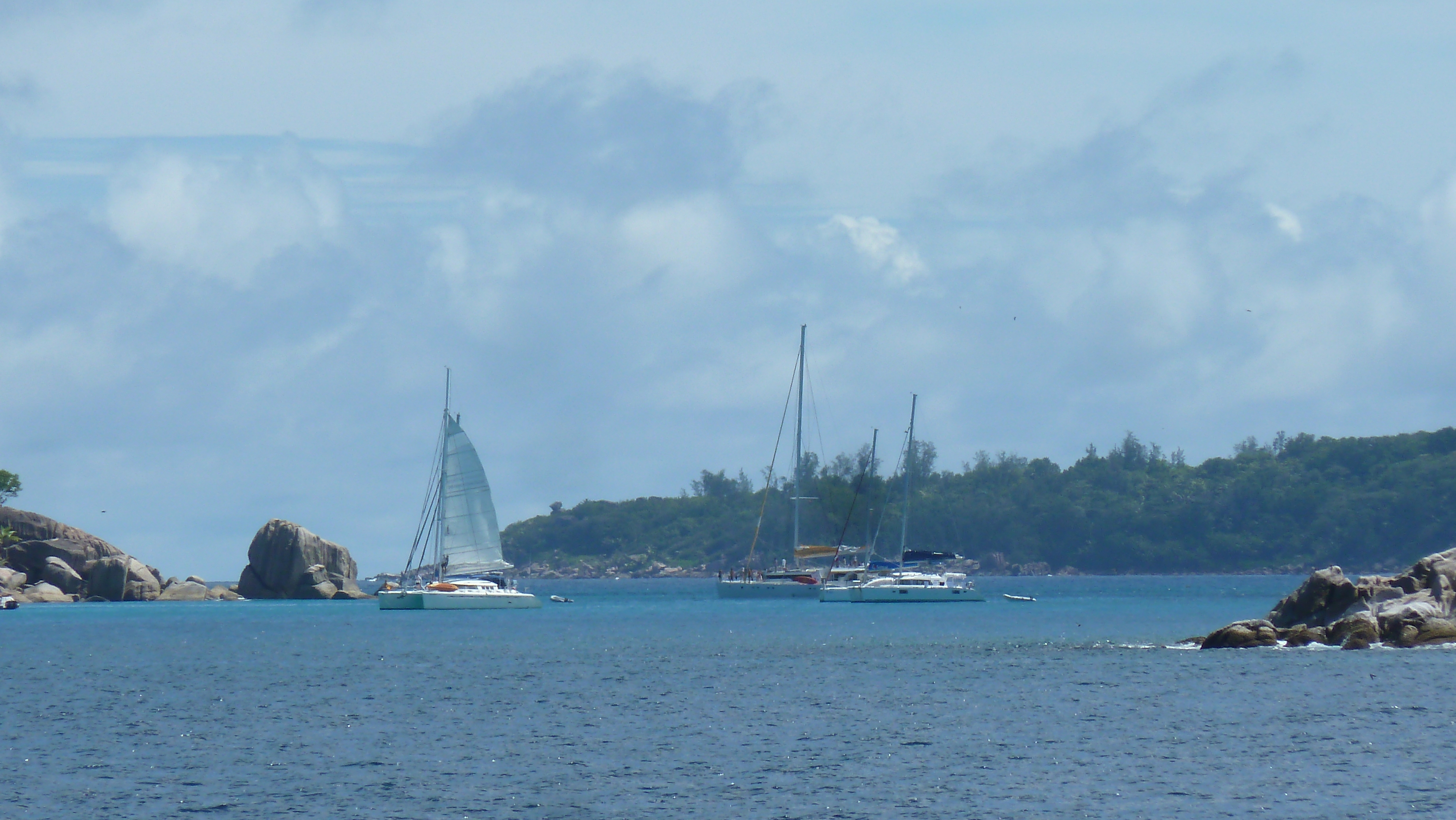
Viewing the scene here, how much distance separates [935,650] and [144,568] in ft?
291

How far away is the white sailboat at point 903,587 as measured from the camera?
123 metres

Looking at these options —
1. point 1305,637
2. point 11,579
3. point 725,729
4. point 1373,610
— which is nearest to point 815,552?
point 11,579

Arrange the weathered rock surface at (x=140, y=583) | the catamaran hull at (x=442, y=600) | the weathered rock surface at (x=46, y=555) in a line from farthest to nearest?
the weathered rock surface at (x=140, y=583) → the weathered rock surface at (x=46, y=555) → the catamaran hull at (x=442, y=600)

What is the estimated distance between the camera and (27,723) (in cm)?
4612

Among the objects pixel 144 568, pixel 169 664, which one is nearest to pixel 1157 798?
pixel 169 664

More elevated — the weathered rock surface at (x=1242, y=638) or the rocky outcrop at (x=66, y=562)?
the rocky outcrop at (x=66, y=562)

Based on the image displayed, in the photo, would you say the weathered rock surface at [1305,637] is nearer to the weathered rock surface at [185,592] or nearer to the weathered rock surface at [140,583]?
the weathered rock surface at [140,583]

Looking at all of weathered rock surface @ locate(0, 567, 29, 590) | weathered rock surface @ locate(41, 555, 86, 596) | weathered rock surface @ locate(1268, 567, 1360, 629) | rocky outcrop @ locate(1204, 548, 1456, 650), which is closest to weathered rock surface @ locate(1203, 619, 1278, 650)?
rocky outcrop @ locate(1204, 548, 1456, 650)

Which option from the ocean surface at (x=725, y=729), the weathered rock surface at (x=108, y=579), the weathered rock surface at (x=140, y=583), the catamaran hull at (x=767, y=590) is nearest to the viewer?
the ocean surface at (x=725, y=729)

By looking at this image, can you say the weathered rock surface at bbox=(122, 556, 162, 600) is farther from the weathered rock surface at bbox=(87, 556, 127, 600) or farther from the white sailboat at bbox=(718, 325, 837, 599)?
the white sailboat at bbox=(718, 325, 837, 599)

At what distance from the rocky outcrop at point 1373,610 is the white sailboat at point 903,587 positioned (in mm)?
50886

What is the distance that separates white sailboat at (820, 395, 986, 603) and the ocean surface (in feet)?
136

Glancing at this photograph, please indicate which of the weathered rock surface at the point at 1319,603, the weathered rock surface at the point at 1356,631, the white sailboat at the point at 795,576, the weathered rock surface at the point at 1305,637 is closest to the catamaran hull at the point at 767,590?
the white sailboat at the point at 795,576

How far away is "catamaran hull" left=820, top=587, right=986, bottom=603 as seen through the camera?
123m
